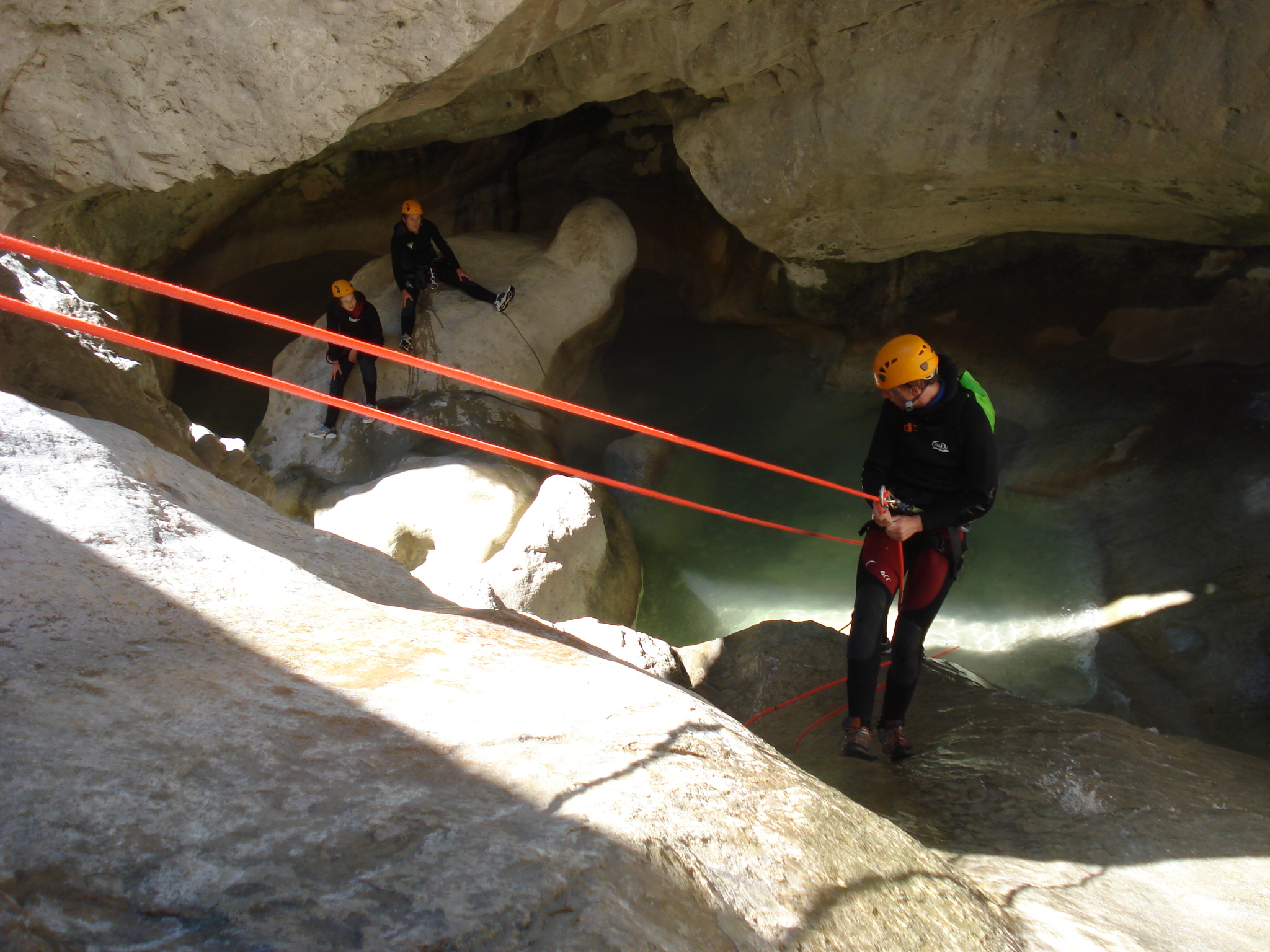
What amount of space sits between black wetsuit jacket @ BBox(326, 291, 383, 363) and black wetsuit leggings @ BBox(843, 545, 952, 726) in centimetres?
427

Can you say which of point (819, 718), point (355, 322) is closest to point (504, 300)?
point (355, 322)

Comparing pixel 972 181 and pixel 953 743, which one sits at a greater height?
pixel 972 181

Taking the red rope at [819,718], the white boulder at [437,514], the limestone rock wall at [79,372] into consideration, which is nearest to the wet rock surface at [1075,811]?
the red rope at [819,718]

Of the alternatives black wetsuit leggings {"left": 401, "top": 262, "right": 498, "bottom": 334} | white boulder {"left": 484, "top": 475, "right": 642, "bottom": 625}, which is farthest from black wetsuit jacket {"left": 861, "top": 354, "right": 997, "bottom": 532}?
black wetsuit leggings {"left": 401, "top": 262, "right": 498, "bottom": 334}

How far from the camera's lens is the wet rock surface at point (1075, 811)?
188 centimetres

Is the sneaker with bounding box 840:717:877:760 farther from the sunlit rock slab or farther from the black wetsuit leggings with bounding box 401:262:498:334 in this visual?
the black wetsuit leggings with bounding box 401:262:498:334

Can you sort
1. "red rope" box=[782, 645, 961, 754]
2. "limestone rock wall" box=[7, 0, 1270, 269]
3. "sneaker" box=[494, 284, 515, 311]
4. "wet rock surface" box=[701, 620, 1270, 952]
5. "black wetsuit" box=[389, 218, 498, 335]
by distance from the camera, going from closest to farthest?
1. "wet rock surface" box=[701, 620, 1270, 952]
2. "red rope" box=[782, 645, 961, 754]
3. "limestone rock wall" box=[7, 0, 1270, 269]
4. "black wetsuit" box=[389, 218, 498, 335]
5. "sneaker" box=[494, 284, 515, 311]

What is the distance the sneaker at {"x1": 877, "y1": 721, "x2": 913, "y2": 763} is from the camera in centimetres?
288

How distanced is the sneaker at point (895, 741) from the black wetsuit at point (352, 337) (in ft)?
14.3

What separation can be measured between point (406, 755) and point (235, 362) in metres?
6.81

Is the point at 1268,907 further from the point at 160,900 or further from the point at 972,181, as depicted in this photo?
the point at 972,181

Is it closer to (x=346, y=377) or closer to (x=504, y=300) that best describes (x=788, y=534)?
(x=504, y=300)

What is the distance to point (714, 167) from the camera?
5.45m

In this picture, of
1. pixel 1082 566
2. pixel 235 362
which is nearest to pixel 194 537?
pixel 1082 566
